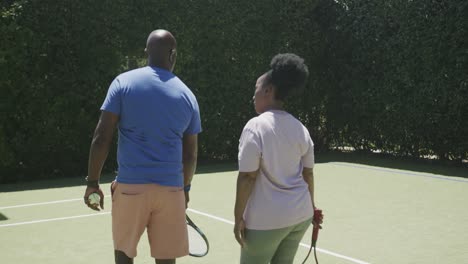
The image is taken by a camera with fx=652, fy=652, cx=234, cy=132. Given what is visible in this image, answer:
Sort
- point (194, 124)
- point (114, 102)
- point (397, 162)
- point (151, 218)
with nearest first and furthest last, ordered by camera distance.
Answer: point (114, 102)
point (151, 218)
point (194, 124)
point (397, 162)

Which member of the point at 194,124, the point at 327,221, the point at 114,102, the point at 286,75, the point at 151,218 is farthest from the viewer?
the point at 327,221

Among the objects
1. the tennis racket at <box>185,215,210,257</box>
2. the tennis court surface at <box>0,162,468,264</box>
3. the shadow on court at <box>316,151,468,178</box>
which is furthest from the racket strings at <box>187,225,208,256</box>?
the shadow on court at <box>316,151,468,178</box>

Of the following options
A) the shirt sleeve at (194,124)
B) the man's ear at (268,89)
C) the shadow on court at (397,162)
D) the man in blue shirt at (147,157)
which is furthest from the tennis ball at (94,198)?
the shadow on court at (397,162)

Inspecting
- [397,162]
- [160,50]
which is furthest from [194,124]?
[397,162]

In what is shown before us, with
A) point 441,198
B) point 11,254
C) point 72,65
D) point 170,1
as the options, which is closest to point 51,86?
point 72,65

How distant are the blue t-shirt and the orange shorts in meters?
0.06

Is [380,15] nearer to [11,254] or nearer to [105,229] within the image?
[105,229]

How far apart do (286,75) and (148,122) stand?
0.86 m

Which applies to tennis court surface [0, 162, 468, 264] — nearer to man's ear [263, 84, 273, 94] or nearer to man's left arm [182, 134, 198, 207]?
man's left arm [182, 134, 198, 207]

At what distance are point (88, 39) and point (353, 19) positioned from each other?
585 cm

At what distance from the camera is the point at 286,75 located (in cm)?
353

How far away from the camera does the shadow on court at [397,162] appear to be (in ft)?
39.6

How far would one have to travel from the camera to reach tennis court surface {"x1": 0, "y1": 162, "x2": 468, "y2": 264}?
6117 millimetres

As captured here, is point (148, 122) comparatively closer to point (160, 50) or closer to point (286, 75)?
point (160, 50)
